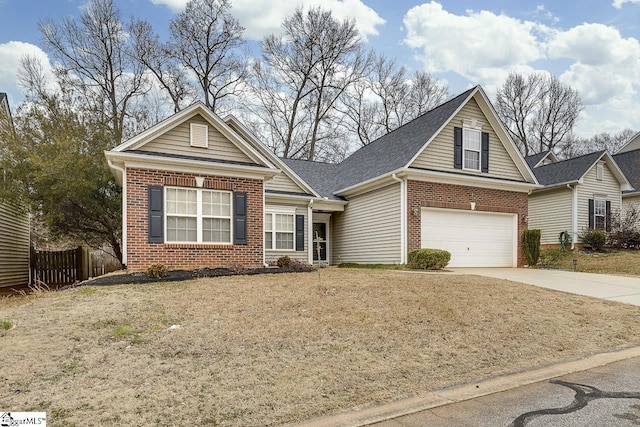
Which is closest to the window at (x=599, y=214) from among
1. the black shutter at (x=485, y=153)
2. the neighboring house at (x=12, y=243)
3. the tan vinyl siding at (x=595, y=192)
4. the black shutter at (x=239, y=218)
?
the tan vinyl siding at (x=595, y=192)

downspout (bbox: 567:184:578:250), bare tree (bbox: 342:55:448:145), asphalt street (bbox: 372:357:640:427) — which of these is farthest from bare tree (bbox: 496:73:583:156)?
asphalt street (bbox: 372:357:640:427)

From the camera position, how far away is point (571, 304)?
8430mm

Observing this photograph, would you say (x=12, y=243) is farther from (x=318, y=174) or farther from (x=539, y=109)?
(x=539, y=109)

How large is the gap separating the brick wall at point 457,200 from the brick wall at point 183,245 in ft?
17.8

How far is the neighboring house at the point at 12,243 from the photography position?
51.5 ft

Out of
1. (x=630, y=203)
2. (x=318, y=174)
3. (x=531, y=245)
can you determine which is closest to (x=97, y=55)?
(x=318, y=174)

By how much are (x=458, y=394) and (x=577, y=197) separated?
2000 centimetres

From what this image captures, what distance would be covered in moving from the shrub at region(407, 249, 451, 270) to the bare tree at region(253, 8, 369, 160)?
18158 millimetres

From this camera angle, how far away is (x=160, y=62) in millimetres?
27016

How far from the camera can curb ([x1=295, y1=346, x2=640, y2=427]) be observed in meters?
3.78

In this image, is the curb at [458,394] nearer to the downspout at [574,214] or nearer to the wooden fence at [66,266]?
the wooden fence at [66,266]

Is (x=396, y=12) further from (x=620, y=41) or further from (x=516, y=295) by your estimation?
(x=620, y=41)

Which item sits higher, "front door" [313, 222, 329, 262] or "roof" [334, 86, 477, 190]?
"roof" [334, 86, 477, 190]

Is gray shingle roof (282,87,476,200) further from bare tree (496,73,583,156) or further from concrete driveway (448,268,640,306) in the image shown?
bare tree (496,73,583,156)
